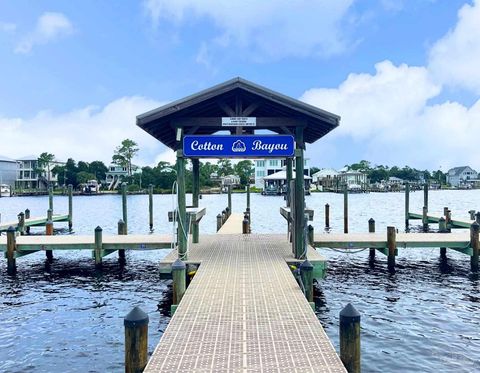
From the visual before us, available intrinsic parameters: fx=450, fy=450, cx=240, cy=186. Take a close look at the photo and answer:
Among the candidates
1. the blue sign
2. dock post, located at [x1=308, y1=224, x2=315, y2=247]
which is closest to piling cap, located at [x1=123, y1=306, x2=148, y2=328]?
the blue sign

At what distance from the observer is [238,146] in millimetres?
14078

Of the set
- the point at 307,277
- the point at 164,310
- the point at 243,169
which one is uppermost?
the point at 243,169

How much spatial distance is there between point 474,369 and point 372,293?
Answer: 6497 millimetres

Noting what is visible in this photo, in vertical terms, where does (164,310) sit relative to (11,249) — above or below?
below

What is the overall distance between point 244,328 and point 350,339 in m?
2.02

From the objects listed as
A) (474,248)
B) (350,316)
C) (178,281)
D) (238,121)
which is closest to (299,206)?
(238,121)

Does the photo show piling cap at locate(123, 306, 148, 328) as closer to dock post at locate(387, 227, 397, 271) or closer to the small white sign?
the small white sign

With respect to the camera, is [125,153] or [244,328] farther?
[125,153]

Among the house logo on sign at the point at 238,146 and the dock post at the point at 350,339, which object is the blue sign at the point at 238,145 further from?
the dock post at the point at 350,339

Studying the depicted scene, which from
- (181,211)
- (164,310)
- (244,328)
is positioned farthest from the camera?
(181,211)

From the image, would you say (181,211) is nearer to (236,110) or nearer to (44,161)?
(236,110)

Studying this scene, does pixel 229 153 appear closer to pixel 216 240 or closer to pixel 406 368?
pixel 216 240

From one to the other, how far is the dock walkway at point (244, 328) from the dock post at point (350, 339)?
8.9 inches

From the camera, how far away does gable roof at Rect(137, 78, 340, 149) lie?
13.7 m
